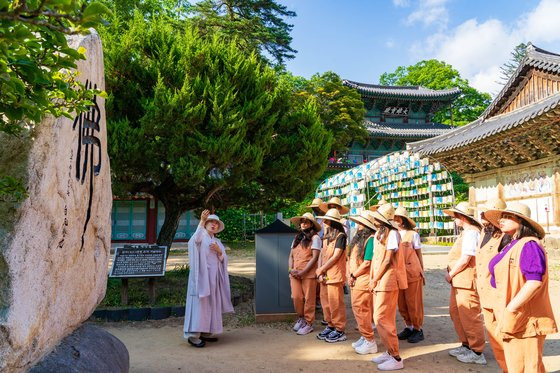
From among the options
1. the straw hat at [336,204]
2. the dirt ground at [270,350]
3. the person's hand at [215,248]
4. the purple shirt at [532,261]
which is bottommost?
the dirt ground at [270,350]

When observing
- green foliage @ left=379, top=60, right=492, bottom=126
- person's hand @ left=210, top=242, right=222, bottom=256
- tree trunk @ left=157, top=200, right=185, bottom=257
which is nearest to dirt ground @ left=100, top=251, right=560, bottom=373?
person's hand @ left=210, top=242, right=222, bottom=256

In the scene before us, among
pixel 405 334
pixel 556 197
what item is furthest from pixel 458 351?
pixel 556 197

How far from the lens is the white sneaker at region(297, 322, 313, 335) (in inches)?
203

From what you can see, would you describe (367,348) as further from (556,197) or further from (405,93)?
(405,93)

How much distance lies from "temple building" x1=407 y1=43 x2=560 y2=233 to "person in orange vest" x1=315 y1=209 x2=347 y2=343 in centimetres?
667

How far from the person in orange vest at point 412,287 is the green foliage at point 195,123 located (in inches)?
121

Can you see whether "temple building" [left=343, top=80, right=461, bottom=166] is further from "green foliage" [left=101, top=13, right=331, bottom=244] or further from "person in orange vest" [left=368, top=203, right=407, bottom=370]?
"person in orange vest" [left=368, top=203, right=407, bottom=370]

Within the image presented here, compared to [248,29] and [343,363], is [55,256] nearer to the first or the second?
[343,363]

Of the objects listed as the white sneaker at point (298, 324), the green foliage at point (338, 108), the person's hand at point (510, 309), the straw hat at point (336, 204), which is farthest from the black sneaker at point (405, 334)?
the green foliage at point (338, 108)

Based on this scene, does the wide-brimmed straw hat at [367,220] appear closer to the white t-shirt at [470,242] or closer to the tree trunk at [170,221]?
the white t-shirt at [470,242]

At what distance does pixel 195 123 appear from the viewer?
6.57 metres

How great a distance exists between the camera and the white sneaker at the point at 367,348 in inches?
167

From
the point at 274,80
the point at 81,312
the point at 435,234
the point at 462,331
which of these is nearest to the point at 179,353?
the point at 81,312

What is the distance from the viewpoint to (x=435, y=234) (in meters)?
18.9
